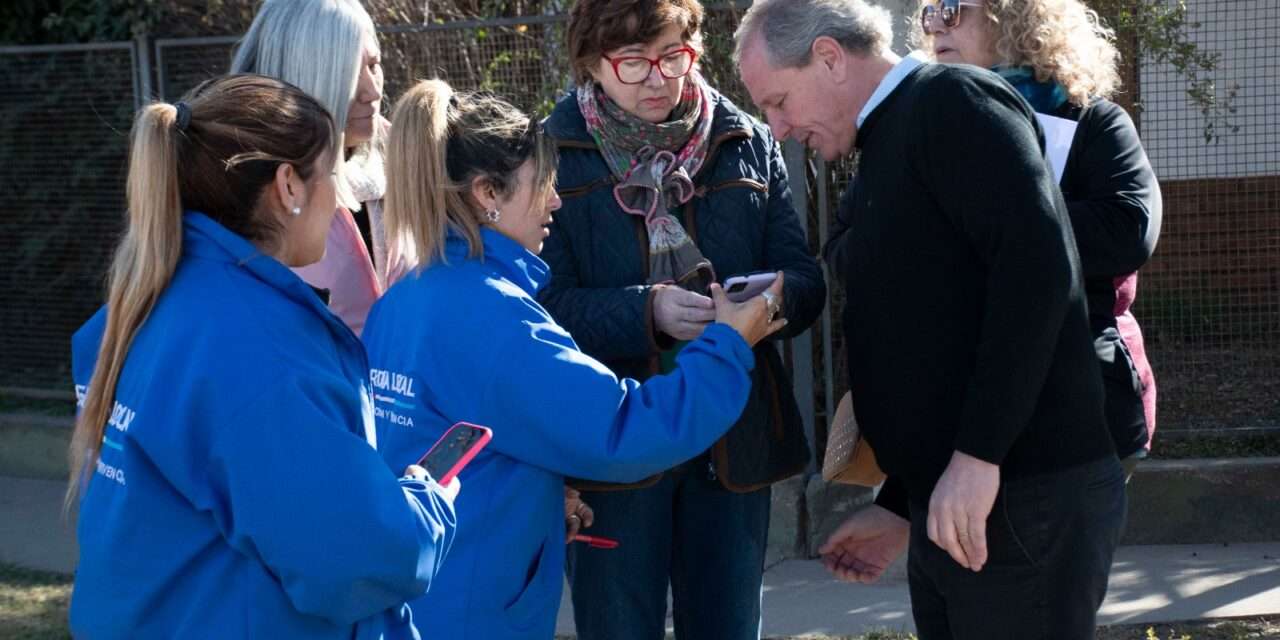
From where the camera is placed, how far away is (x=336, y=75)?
3.23 m

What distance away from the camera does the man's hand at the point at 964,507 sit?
2541 mm

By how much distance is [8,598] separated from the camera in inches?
222

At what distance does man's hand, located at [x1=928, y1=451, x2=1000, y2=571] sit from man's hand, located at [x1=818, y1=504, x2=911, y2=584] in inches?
21.0

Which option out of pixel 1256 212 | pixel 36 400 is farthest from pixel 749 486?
pixel 36 400

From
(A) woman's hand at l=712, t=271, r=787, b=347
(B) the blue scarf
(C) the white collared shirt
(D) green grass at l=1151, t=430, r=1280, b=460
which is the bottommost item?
(D) green grass at l=1151, t=430, r=1280, b=460

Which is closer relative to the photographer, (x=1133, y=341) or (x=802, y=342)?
(x=1133, y=341)

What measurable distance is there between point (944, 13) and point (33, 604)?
4.27 meters

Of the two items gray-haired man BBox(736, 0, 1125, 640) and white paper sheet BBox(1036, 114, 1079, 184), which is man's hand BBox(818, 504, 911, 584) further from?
white paper sheet BBox(1036, 114, 1079, 184)

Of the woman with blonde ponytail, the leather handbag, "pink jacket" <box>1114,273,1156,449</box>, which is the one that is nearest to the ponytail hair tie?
the woman with blonde ponytail

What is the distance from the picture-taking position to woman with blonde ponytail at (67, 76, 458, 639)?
76.0 inches

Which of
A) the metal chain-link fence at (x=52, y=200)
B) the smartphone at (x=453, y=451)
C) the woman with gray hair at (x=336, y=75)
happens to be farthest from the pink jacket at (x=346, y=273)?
the metal chain-link fence at (x=52, y=200)

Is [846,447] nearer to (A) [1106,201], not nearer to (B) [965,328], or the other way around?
(B) [965,328]

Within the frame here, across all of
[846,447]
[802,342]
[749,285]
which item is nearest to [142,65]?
[802,342]

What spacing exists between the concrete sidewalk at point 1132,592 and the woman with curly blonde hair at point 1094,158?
6.94ft
